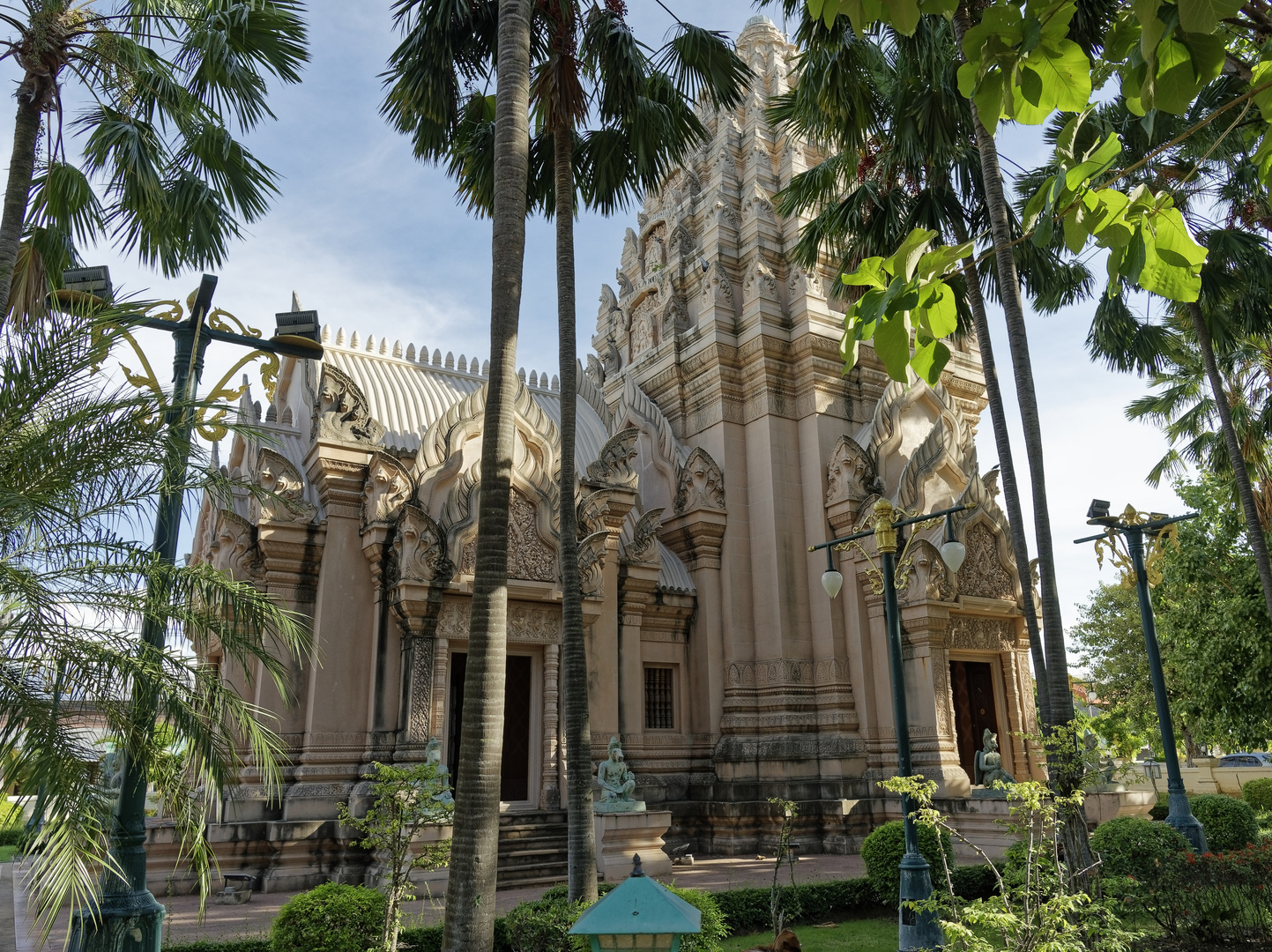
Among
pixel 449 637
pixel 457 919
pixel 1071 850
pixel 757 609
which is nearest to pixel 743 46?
pixel 757 609

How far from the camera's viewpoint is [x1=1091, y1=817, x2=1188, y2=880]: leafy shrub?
1089 centimetres

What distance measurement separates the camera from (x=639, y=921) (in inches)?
187

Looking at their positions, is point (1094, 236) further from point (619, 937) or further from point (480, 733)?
point (480, 733)

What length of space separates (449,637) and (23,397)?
32.6 ft

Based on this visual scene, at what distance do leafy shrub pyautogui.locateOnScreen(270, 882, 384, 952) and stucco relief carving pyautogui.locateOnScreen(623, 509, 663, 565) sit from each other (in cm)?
1004

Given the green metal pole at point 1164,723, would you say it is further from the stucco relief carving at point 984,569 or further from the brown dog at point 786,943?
the brown dog at point 786,943

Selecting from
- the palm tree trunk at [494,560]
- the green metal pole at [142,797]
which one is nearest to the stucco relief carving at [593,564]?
the palm tree trunk at [494,560]

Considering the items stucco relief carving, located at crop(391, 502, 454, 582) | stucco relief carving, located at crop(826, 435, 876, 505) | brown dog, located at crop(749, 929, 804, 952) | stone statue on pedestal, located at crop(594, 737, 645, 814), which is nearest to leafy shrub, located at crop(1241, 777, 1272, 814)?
stucco relief carving, located at crop(826, 435, 876, 505)

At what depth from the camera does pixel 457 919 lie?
682 centimetres

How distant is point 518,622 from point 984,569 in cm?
948

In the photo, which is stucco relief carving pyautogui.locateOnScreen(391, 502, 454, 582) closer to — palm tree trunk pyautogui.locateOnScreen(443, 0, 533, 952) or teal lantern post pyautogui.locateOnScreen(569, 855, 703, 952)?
palm tree trunk pyautogui.locateOnScreen(443, 0, 533, 952)

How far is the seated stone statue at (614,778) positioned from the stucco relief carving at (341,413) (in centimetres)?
660

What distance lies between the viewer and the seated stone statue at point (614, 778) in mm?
14462

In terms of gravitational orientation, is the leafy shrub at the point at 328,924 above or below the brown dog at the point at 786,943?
above
